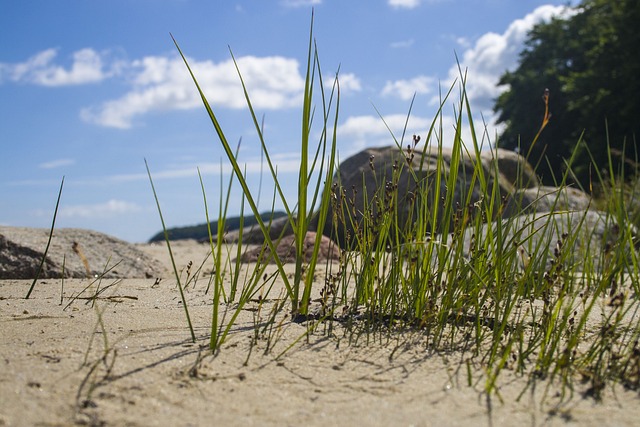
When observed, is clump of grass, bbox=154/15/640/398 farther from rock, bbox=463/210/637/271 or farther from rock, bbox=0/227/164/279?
rock, bbox=0/227/164/279

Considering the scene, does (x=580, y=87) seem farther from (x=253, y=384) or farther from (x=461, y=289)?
(x=253, y=384)

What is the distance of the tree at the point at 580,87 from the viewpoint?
56.1ft

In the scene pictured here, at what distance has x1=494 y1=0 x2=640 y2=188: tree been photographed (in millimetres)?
17109

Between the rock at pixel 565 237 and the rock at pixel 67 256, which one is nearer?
the rock at pixel 565 237

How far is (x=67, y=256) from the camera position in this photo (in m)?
4.40

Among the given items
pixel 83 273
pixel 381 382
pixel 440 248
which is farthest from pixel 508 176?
pixel 381 382

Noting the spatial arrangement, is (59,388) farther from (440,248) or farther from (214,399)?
(440,248)

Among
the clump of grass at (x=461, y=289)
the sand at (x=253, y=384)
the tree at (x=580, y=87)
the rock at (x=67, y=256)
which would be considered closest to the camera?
the sand at (x=253, y=384)

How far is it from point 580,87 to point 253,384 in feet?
65.5

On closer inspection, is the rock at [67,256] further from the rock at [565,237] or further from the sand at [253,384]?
the rock at [565,237]

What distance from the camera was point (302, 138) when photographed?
201cm

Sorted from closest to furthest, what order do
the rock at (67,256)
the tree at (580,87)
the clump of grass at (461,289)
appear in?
the clump of grass at (461,289) → the rock at (67,256) → the tree at (580,87)

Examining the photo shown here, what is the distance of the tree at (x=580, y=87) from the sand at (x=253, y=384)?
13064 millimetres

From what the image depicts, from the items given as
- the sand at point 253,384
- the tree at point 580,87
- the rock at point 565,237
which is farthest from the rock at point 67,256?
the tree at point 580,87
